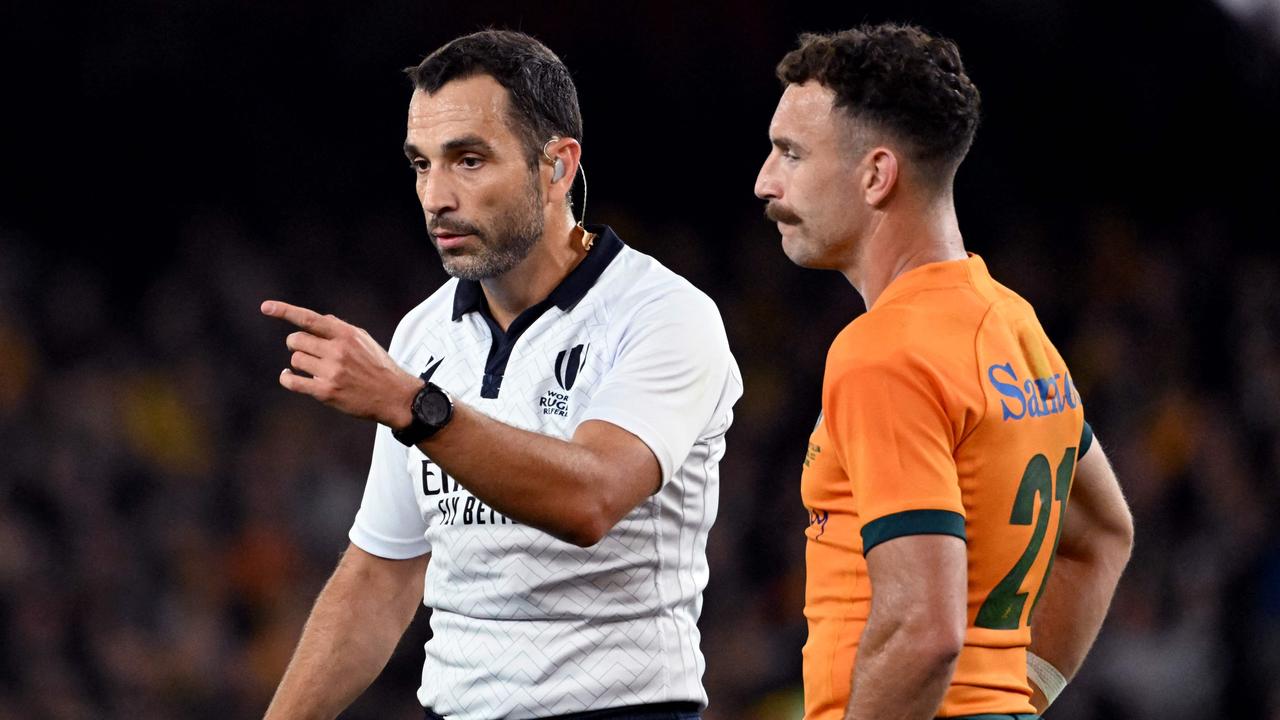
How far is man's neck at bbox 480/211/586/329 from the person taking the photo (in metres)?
2.91

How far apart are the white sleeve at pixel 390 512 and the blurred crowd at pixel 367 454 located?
398 cm

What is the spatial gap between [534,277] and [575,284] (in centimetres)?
8

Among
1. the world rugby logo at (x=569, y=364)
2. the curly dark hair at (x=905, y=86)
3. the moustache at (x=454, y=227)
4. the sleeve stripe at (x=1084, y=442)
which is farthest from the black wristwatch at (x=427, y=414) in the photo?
the sleeve stripe at (x=1084, y=442)

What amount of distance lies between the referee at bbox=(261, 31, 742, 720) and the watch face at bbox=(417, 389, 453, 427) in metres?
0.19

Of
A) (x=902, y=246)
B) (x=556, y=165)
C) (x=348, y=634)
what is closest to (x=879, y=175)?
(x=902, y=246)

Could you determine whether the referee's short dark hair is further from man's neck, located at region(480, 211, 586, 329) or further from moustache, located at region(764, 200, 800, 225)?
moustache, located at region(764, 200, 800, 225)

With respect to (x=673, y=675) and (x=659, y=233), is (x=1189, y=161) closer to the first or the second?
(x=659, y=233)

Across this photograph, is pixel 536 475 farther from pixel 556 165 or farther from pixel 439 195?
pixel 556 165

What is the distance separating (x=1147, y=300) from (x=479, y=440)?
6807 millimetres

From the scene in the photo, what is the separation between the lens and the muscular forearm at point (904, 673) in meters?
2.05

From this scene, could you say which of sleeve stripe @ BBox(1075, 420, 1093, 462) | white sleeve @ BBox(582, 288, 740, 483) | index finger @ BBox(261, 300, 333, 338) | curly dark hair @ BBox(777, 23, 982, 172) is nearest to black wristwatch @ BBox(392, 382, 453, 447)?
index finger @ BBox(261, 300, 333, 338)

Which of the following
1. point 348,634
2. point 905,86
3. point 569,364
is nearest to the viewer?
point 905,86

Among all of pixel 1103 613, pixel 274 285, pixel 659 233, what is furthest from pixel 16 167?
pixel 1103 613

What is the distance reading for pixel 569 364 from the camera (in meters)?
2.79
